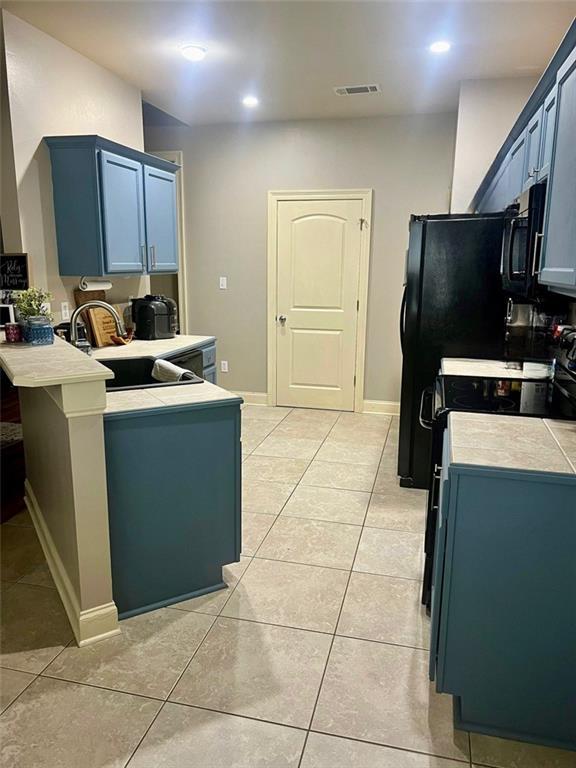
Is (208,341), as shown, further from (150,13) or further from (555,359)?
(555,359)

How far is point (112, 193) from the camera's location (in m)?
3.41

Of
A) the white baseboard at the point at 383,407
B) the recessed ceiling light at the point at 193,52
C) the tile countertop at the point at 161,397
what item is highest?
the recessed ceiling light at the point at 193,52

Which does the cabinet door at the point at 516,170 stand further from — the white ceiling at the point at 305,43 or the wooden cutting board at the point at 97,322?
the wooden cutting board at the point at 97,322

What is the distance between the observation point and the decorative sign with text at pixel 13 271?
3.13m

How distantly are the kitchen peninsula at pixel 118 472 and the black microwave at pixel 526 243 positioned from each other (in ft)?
4.18

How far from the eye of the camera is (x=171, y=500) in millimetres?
2193

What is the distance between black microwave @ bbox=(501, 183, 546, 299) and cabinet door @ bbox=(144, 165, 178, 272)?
2.45 m

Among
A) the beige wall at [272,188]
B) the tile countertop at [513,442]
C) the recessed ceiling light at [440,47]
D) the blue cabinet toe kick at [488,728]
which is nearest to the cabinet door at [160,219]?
the beige wall at [272,188]

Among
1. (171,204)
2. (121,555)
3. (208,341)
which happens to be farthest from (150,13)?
(121,555)

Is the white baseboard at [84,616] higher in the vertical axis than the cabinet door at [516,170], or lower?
lower

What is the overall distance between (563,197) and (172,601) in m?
2.10

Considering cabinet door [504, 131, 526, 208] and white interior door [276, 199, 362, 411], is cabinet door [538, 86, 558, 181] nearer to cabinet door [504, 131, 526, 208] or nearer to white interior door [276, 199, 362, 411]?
cabinet door [504, 131, 526, 208]

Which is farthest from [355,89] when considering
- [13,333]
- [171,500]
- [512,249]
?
[171,500]

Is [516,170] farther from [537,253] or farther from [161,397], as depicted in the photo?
[161,397]
